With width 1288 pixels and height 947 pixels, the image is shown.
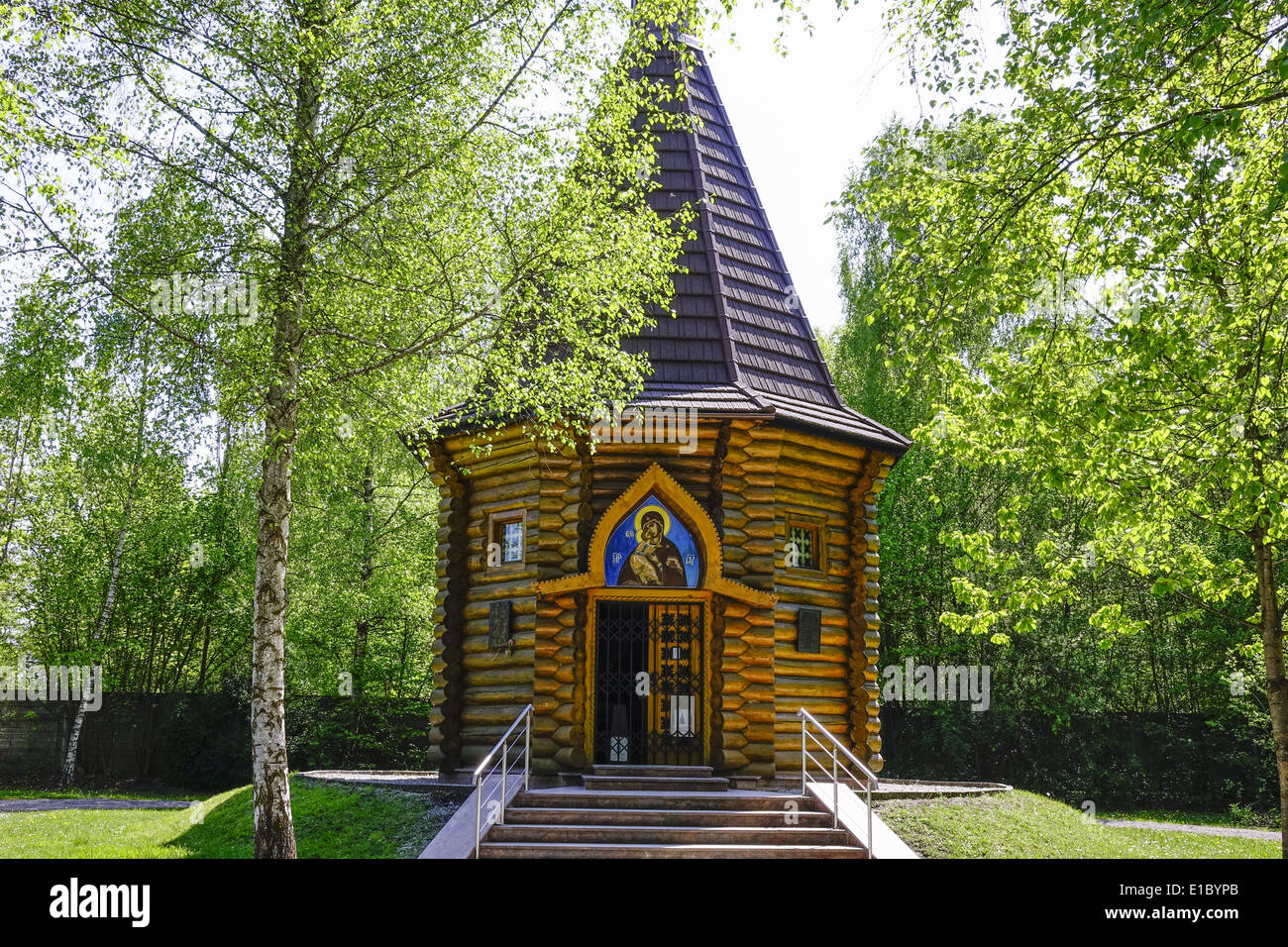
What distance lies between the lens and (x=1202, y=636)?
2423 centimetres

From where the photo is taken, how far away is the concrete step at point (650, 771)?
1227 centimetres

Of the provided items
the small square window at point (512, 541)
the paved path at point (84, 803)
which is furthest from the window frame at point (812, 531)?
the paved path at point (84, 803)

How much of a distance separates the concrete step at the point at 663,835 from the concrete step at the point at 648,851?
0.13 meters

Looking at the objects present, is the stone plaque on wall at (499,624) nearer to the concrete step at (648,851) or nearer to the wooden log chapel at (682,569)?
the wooden log chapel at (682,569)

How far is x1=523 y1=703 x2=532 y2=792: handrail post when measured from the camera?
39.0 ft

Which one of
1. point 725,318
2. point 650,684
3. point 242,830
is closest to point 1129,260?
point 725,318

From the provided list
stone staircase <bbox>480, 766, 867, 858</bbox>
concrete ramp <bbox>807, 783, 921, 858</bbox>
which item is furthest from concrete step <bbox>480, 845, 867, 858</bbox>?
concrete ramp <bbox>807, 783, 921, 858</bbox>

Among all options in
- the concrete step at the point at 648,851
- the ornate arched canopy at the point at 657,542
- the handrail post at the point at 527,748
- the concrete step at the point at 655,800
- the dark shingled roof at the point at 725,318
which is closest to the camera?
the concrete step at the point at 648,851

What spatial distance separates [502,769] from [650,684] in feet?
9.07

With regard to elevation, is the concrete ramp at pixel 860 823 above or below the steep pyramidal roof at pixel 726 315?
below

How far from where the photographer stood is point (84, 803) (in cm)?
1889

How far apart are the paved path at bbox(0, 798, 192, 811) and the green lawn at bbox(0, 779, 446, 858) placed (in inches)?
108

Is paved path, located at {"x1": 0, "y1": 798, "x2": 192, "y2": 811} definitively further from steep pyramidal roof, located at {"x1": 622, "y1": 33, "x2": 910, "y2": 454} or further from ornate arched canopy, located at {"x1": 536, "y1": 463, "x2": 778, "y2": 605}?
Answer: steep pyramidal roof, located at {"x1": 622, "y1": 33, "x2": 910, "y2": 454}
